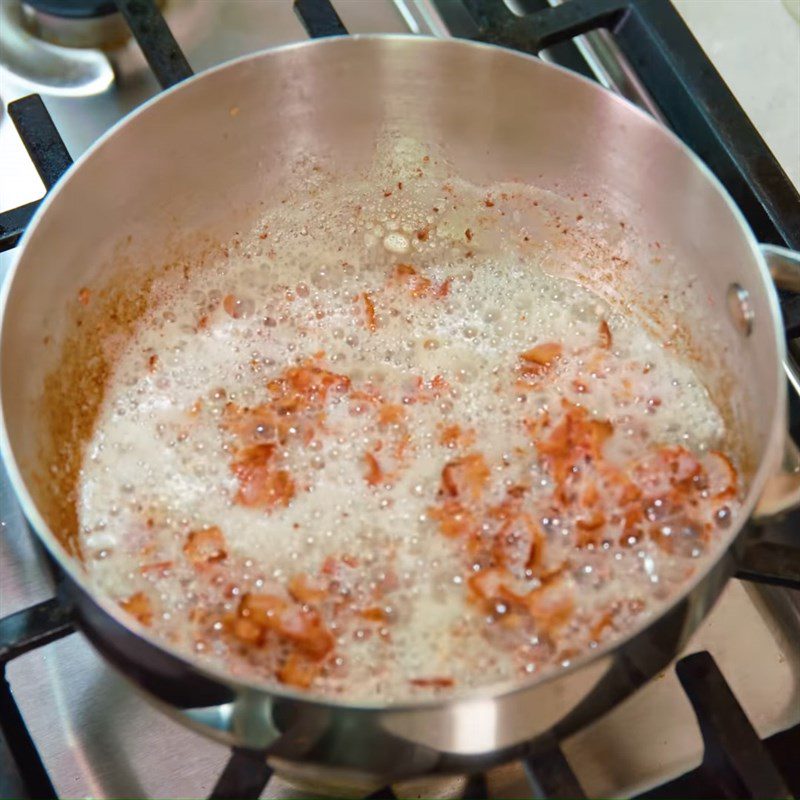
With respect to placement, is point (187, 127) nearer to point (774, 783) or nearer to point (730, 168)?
point (730, 168)

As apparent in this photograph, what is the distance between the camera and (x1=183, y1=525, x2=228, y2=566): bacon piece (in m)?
0.62

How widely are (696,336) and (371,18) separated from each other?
341mm

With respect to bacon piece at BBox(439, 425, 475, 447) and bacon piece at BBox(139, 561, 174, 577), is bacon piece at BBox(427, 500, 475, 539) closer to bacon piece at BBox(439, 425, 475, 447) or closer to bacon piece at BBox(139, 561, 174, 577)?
bacon piece at BBox(439, 425, 475, 447)

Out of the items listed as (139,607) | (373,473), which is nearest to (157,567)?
(139,607)

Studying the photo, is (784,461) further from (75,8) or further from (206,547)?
(75,8)

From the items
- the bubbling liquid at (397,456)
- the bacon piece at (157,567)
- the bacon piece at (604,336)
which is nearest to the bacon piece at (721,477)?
the bubbling liquid at (397,456)

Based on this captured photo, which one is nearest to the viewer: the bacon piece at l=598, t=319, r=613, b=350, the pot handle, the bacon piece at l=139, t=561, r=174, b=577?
the pot handle

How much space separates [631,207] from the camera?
71cm

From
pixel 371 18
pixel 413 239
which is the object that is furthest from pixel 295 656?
pixel 371 18

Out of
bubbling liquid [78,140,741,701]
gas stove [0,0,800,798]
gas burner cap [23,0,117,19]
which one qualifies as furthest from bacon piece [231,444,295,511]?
gas burner cap [23,0,117,19]

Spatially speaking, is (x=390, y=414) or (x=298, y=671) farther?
(x=390, y=414)

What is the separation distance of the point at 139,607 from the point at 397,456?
0.58 ft

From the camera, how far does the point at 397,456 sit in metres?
0.67

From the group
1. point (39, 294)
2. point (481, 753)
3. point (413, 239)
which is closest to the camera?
point (481, 753)
